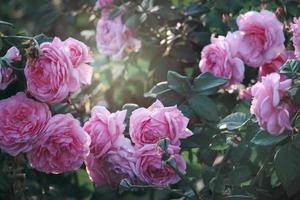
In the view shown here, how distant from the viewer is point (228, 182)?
186 centimetres

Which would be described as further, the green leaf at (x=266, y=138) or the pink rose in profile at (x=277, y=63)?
the pink rose in profile at (x=277, y=63)

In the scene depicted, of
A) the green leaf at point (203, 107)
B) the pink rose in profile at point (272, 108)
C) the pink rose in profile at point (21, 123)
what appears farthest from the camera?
the green leaf at point (203, 107)

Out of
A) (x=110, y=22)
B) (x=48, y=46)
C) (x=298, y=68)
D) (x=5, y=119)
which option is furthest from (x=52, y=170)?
(x=110, y=22)

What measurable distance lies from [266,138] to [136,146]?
0.97 ft

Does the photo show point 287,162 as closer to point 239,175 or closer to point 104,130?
point 239,175

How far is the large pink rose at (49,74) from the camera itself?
69.5 inches

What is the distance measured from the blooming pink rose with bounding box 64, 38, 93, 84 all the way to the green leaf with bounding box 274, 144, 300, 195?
0.51 metres

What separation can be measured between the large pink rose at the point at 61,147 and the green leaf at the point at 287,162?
434mm

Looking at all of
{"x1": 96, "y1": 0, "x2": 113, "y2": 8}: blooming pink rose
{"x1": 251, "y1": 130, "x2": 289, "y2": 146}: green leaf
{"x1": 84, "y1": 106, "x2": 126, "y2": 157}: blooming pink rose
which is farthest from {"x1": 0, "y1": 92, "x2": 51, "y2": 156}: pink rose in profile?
{"x1": 96, "y1": 0, "x2": 113, "y2": 8}: blooming pink rose

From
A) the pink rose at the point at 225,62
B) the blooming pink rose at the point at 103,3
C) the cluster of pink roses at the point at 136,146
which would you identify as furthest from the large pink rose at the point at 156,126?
the blooming pink rose at the point at 103,3

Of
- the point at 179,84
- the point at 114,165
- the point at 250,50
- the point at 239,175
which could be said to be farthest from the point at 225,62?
the point at 114,165

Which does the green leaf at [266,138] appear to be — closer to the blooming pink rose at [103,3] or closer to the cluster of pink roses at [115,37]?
the cluster of pink roses at [115,37]

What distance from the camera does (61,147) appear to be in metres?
1.79

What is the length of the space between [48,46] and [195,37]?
766 mm
